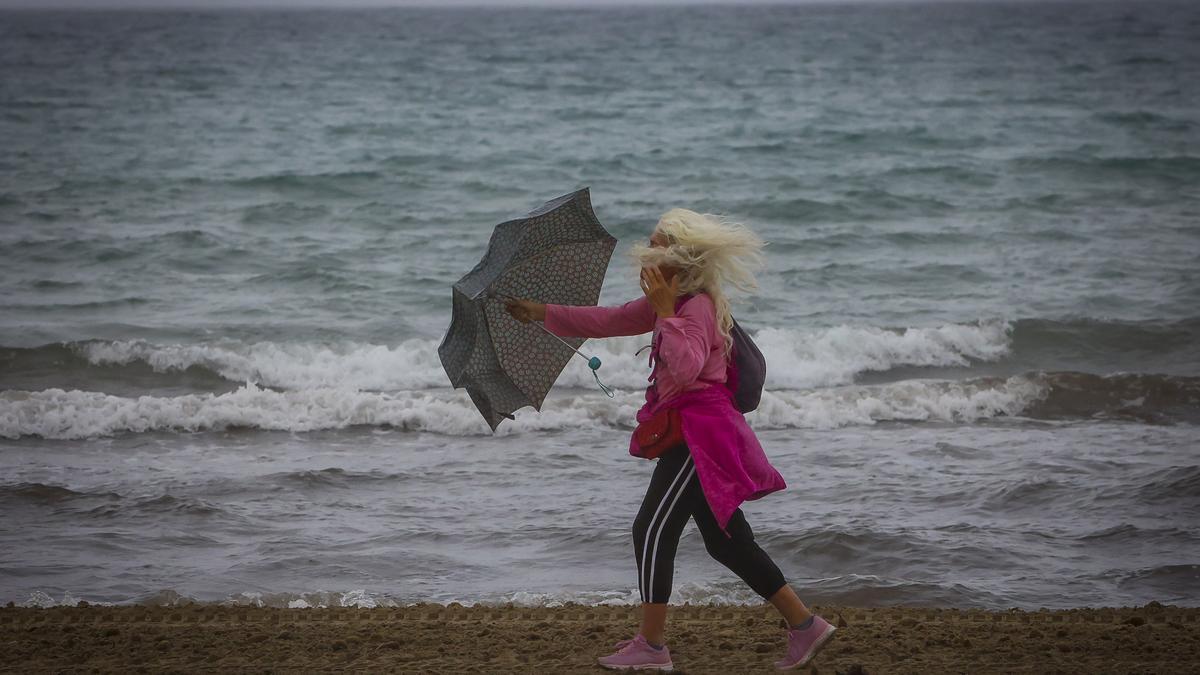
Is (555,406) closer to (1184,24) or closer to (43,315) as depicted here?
(43,315)

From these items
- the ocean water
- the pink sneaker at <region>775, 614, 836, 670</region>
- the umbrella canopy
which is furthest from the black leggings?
the ocean water

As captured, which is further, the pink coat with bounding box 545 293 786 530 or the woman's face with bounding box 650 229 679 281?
the woman's face with bounding box 650 229 679 281

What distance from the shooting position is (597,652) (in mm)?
4691

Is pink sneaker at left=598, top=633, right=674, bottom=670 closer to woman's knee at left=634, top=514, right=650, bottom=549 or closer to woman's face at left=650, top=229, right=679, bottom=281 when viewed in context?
woman's knee at left=634, top=514, right=650, bottom=549

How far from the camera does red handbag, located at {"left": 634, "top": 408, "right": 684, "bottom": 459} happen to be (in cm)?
409

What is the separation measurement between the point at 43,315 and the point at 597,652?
1049 centimetres

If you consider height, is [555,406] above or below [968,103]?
below

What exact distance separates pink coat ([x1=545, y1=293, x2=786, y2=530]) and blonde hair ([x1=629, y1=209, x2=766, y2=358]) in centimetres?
4

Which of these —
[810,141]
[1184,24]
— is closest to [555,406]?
[810,141]

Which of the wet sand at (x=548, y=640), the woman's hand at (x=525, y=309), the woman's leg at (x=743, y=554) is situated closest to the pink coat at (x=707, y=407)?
the woman's leg at (x=743, y=554)

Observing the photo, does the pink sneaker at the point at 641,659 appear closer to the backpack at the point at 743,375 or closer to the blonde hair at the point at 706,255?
the backpack at the point at 743,375

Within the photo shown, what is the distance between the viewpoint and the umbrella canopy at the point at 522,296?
14.2 feet

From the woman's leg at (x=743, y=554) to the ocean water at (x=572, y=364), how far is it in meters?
1.58

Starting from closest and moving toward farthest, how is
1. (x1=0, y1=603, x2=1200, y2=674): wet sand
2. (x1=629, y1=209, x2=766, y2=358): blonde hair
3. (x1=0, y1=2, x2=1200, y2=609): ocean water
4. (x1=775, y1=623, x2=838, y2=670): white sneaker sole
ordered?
(x1=629, y1=209, x2=766, y2=358): blonde hair
(x1=775, y1=623, x2=838, y2=670): white sneaker sole
(x1=0, y1=603, x2=1200, y2=674): wet sand
(x1=0, y1=2, x2=1200, y2=609): ocean water
